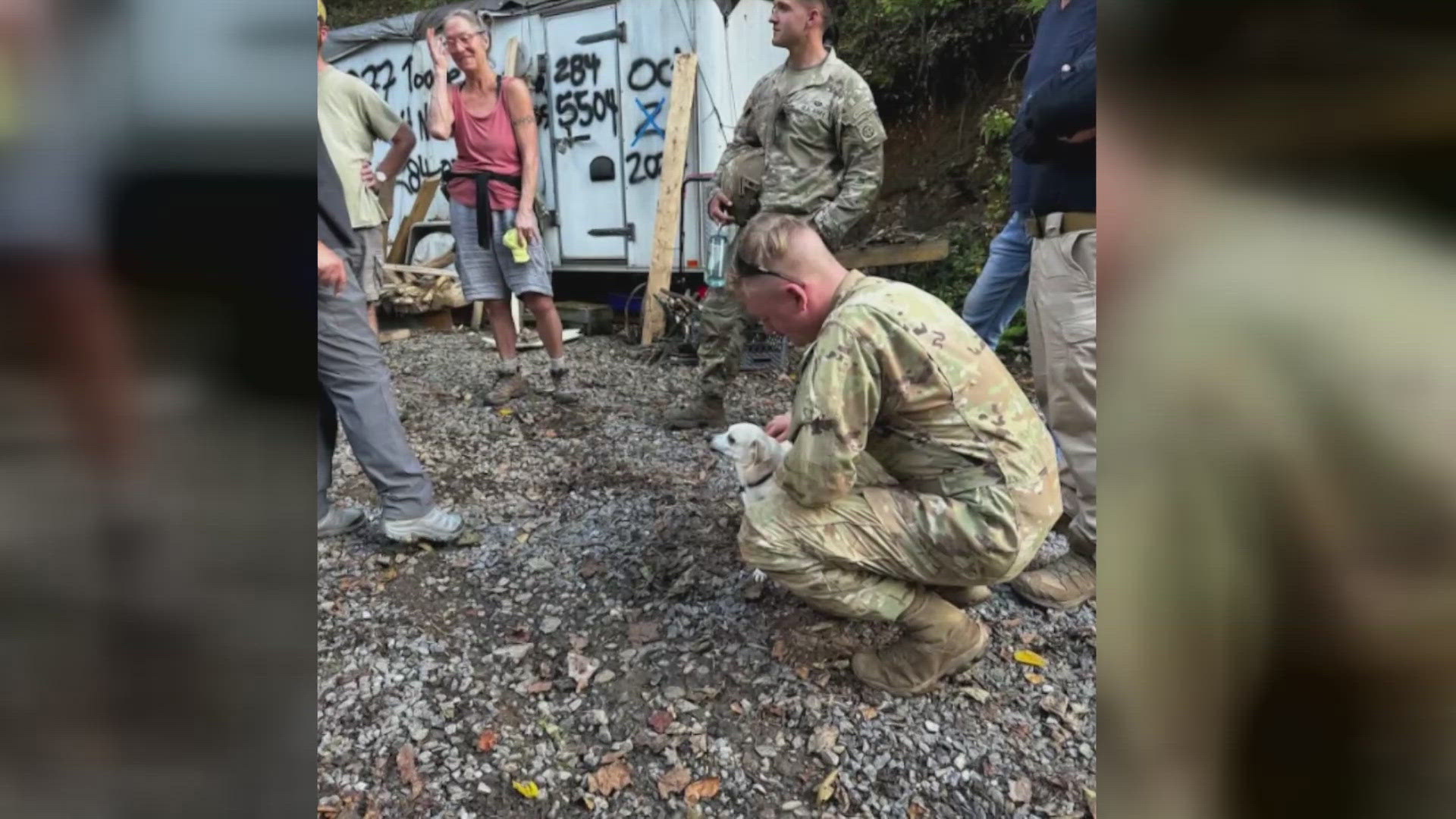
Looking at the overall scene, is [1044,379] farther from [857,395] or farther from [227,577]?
[227,577]

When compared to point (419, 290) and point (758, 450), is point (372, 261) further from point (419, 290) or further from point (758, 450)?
point (419, 290)

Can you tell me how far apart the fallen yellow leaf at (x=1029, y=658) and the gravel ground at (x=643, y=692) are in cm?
2

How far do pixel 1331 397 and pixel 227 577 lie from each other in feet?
2.11

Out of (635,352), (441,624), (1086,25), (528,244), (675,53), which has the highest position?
(675,53)

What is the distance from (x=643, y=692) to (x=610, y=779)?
333mm

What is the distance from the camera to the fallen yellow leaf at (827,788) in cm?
190

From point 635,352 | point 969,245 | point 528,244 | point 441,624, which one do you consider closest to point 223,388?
point 441,624

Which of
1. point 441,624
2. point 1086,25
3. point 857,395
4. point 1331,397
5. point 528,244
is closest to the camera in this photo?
point 1331,397

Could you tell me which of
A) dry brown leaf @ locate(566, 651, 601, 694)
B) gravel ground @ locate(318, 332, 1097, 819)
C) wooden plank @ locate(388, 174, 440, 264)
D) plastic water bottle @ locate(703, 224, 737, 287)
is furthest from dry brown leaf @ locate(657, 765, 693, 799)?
wooden plank @ locate(388, 174, 440, 264)

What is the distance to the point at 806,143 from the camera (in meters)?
4.04

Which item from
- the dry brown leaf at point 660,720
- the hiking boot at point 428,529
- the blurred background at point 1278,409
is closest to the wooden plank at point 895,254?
the hiking boot at point 428,529

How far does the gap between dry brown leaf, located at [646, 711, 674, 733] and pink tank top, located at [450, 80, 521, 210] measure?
3.35 metres

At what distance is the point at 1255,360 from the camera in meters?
0.42

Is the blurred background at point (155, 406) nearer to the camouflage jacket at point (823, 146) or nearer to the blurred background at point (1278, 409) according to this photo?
the blurred background at point (1278, 409)
